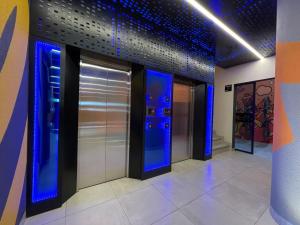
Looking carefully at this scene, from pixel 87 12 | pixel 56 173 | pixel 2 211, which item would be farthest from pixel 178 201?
pixel 87 12

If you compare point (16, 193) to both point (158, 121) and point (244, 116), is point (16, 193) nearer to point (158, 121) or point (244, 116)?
point (158, 121)

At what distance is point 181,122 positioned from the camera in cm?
429

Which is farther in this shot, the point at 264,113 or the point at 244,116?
the point at 264,113

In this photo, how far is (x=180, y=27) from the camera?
3.18 metres

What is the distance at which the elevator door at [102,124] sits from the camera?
8.57ft

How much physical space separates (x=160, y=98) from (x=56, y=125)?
204cm

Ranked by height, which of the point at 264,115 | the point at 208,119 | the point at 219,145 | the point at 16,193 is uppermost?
the point at 264,115

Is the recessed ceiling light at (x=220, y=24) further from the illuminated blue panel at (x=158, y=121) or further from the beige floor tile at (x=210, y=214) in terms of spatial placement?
the beige floor tile at (x=210, y=214)

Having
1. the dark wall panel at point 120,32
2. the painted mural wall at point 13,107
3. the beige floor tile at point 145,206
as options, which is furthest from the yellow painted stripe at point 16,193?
the dark wall panel at point 120,32

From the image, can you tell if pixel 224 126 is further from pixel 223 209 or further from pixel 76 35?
pixel 76 35

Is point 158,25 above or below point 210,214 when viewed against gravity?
above

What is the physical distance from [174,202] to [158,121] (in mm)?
1586

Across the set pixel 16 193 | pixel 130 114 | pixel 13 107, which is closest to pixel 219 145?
pixel 130 114

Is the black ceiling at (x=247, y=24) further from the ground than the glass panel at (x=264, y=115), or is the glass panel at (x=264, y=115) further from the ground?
the black ceiling at (x=247, y=24)
